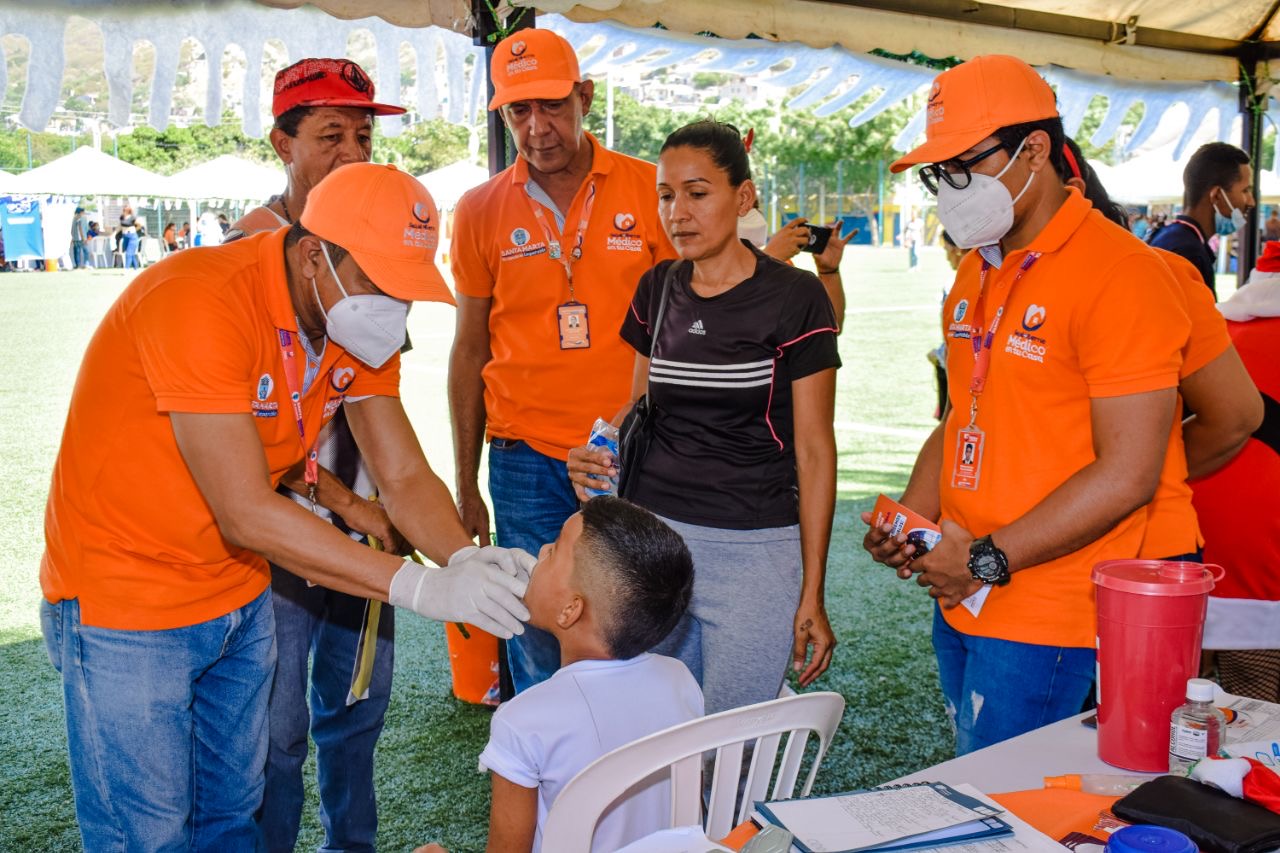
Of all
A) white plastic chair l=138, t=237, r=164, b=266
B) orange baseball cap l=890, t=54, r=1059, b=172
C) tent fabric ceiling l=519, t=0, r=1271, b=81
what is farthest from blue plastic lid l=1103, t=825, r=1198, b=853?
white plastic chair l=138, t=237, r=164, b=266

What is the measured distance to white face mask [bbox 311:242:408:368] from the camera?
1.98 meters

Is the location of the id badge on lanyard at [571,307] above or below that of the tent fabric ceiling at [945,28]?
below

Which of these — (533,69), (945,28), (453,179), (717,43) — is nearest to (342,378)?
(533,69)

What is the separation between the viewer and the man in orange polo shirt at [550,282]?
306 centimetres

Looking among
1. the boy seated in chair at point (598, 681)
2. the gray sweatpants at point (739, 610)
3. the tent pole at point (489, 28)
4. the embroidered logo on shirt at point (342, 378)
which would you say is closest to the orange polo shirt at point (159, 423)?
the embroidered logo on shirt at point (342, 378)

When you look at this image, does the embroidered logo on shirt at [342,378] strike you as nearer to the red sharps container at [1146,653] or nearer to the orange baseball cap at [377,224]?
the orange baseball cap at [377,224]

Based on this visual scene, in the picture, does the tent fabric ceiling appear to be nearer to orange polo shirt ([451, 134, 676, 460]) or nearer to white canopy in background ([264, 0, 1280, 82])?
white canopy in background ([264, 0, 1280, 82])

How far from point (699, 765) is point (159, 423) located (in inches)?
41.6

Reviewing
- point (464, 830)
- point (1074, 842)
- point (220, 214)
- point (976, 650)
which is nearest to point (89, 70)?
point (464, 830)

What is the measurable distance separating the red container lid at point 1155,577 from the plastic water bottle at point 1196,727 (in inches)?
5.1

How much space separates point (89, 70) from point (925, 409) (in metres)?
8.18

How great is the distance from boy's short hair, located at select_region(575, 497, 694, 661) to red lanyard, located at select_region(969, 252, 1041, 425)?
0.62m

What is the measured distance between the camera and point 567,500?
3123mm

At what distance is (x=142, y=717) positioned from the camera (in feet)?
6.37
